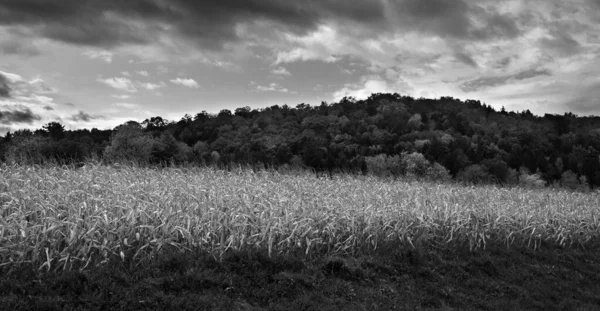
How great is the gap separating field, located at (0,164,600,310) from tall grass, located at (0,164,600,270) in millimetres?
42

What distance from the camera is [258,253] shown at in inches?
322

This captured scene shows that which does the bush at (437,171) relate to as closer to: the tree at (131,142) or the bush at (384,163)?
the bush at (384,163)

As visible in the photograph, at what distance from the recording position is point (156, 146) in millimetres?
39219

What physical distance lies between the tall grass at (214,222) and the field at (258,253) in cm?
4

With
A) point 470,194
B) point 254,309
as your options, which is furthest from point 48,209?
point 470,194

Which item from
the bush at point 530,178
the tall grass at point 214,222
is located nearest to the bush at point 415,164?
the bush at point 530,178

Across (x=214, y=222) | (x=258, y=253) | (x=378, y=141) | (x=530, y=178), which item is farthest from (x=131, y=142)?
(x=530, y=178)

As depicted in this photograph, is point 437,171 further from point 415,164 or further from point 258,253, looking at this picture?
point 258,253

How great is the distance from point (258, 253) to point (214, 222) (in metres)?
1.39

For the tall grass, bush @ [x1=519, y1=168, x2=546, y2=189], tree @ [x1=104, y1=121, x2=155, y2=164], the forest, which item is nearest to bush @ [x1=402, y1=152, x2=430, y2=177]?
the forest

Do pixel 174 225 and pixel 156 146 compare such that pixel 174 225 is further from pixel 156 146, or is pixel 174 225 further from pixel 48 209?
pixel 156 146

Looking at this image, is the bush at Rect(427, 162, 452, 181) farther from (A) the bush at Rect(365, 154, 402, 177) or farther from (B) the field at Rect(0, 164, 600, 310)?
(B) the field at Rect(0, 164, 600, 310)

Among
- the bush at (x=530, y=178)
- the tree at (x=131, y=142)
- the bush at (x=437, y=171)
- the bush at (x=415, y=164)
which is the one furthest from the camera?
the bush at (x=415, y=164)

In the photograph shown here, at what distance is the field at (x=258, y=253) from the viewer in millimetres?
6703
